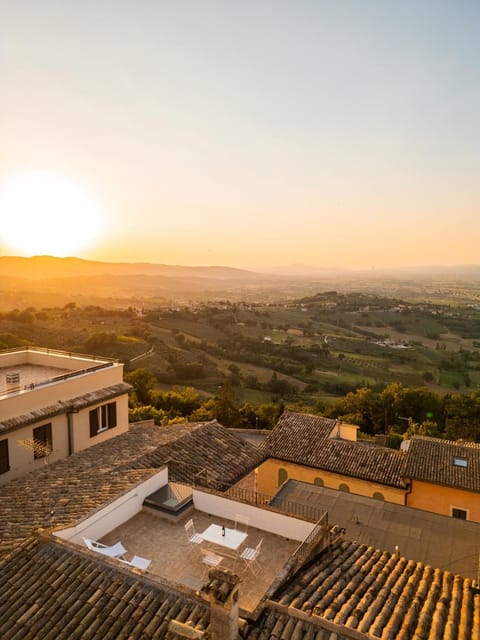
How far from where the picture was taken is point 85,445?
44.4ft

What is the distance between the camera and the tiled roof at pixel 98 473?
311 inches

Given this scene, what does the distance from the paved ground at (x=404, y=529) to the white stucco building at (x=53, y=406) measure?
6.48 meters

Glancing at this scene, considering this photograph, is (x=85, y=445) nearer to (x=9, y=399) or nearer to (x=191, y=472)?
(x=9, y=399)

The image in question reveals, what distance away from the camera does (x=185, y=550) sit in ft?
23.7

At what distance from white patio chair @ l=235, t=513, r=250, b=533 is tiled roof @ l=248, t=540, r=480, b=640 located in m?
1.54

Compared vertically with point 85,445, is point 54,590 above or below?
above

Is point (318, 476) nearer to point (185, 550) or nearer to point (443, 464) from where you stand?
point (443, 464)

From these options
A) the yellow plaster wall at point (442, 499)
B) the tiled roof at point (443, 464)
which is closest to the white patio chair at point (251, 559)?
the tiled roof at point (443, 464)

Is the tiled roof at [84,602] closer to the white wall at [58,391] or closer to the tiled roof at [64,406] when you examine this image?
the tiled roof at [64,406]

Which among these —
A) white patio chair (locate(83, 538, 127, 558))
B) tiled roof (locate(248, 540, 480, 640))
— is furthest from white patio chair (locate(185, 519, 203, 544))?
tiled roof (locate(248, 540, 480, 640))

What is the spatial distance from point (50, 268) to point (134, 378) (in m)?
100.0

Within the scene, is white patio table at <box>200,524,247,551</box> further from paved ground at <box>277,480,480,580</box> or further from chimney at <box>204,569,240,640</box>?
paved ground at <box>277,480,480,580</box>

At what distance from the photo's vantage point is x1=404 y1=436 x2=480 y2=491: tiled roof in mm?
15531

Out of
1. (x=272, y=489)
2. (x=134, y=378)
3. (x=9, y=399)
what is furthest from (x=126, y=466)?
(x=134, y=378)
